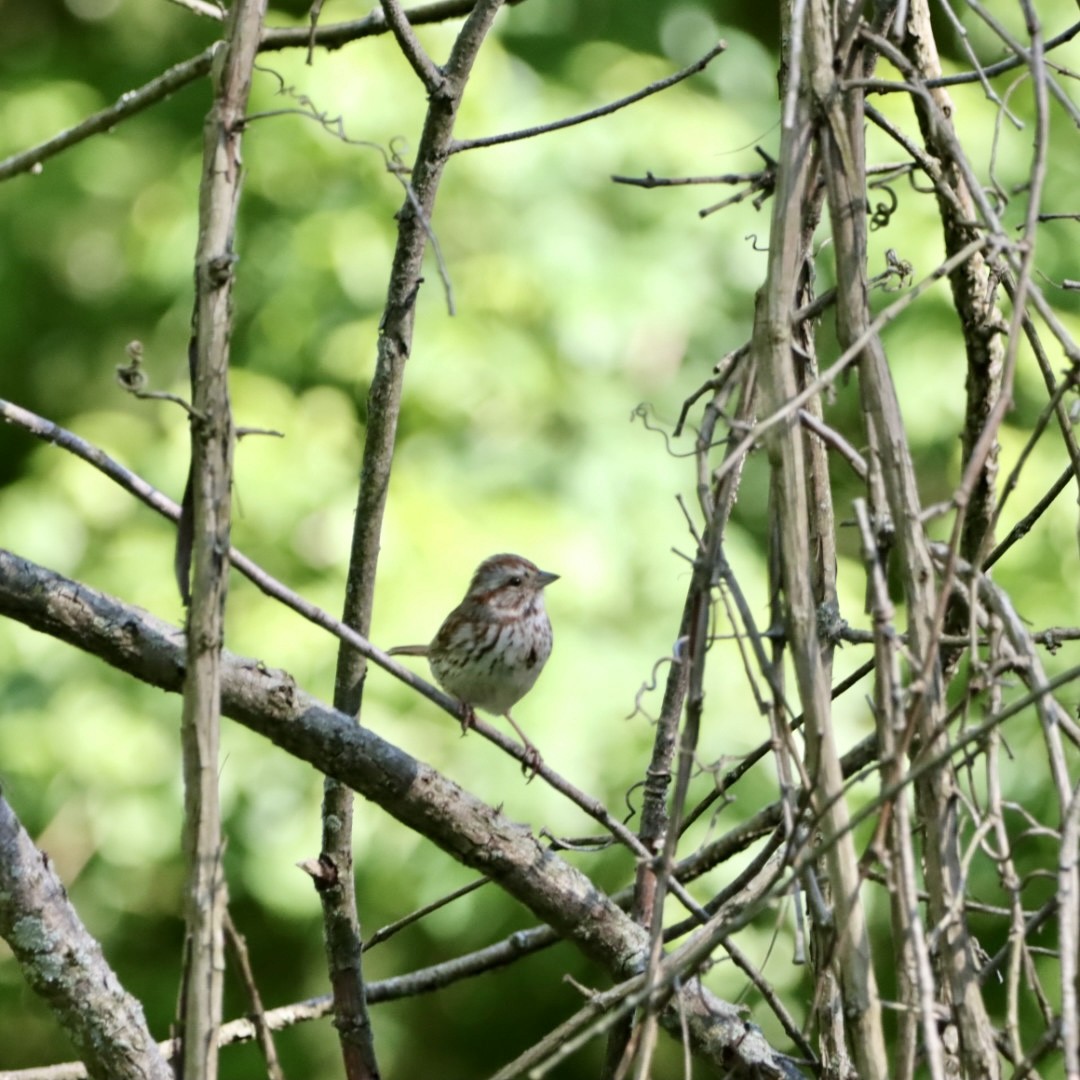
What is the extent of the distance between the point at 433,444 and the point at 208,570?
3.81 metres

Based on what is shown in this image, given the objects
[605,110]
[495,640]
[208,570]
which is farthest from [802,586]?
[495,640]

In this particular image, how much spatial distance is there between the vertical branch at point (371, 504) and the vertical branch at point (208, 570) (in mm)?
1118

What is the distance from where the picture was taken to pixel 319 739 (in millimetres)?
2197

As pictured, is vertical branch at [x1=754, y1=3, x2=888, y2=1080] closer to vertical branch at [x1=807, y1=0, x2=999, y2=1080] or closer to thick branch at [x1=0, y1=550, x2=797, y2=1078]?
vertical branch at [x1=807, y1=0, x2=999, y2=1080]

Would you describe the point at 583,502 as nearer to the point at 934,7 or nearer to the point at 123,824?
the point at 123,824

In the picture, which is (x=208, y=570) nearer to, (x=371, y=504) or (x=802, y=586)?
(x=802, y=586)

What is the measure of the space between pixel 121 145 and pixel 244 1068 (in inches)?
150

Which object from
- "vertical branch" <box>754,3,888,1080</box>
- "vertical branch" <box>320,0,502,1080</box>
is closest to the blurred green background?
"vertical branch" <box>320,0,502,1080</box>

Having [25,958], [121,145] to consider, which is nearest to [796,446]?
[25,958]

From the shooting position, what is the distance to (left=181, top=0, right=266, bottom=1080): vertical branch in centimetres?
144

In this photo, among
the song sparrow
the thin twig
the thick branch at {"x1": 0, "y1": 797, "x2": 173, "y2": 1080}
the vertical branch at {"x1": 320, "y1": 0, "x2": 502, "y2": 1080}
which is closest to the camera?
the thick branch at {"x1": 0, "y1": 797, "x2": 173, "y2": 1080}

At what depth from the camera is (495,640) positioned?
4.85 meters

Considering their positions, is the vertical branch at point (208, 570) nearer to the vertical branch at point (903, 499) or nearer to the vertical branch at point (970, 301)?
the vertical branch at point (903, 499)

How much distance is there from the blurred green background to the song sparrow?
0.33 feet
